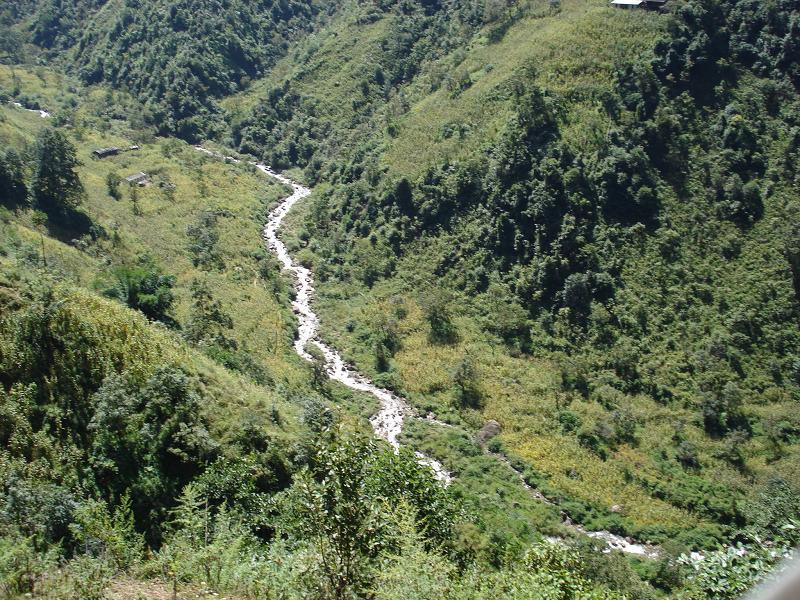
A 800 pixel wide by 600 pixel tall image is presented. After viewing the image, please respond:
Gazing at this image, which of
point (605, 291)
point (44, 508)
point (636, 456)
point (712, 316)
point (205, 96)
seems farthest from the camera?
point (205, 96)

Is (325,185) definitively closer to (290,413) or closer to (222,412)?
(290,413)

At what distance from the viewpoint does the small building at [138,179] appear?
60750mm

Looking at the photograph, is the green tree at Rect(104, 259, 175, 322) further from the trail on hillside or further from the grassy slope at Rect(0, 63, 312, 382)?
the trail on hillside

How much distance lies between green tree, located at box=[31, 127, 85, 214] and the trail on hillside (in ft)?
57.9

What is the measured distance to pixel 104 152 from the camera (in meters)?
67.6

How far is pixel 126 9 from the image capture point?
98.3 meters

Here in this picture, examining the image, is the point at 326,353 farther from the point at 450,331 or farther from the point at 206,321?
the point at 206,321

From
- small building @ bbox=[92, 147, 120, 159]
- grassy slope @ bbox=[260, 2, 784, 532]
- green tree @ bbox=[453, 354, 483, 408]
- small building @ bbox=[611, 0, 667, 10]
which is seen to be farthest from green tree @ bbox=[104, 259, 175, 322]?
small building @ bbox=[611, 0, 667, 10]

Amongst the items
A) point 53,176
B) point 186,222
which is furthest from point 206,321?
point 186,222

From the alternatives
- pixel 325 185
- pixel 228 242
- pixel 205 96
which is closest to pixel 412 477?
pixel 228 242

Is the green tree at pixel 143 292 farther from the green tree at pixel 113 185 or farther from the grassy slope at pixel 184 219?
the green tree at pixel 113 185

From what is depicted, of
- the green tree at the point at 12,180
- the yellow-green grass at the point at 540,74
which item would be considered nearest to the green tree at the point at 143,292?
the green tree at the point at 12,180

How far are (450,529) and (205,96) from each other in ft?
269

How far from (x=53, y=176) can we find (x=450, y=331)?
107 feet
